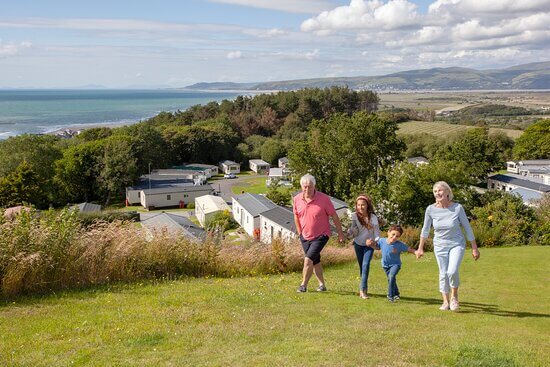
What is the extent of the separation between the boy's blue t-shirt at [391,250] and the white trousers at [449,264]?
29.2 inches

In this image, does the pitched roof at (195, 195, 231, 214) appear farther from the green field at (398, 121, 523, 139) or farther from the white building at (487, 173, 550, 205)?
the green field at (398, 121, 523, 139)

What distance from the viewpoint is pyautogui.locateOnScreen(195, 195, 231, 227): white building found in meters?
41.8

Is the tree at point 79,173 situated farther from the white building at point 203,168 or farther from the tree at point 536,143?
Result: the tree at point 536,143

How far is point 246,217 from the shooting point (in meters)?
36.7

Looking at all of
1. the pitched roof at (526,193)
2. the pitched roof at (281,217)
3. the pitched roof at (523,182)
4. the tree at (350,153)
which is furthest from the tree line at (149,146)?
the pitched roof at (526,193)

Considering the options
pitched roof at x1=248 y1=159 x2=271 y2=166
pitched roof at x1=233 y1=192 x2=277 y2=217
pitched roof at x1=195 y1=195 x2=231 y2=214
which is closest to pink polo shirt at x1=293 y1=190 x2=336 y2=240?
pitched roof at x1=233 y1=192 x2=277 y2=217

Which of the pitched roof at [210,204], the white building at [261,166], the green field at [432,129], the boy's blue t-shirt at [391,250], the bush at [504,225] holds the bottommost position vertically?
the white building at [261,166]

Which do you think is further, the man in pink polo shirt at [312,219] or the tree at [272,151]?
the tree at [272,151]

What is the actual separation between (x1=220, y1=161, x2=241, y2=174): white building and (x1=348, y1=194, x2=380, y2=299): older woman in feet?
235

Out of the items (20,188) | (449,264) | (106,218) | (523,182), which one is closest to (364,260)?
(449,264)

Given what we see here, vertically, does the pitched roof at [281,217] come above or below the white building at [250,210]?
above

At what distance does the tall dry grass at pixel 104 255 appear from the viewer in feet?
24.8

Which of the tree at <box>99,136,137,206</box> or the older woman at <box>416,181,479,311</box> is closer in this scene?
the older woman at <box>416,181,479,311</box>

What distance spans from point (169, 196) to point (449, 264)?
4824 cm
